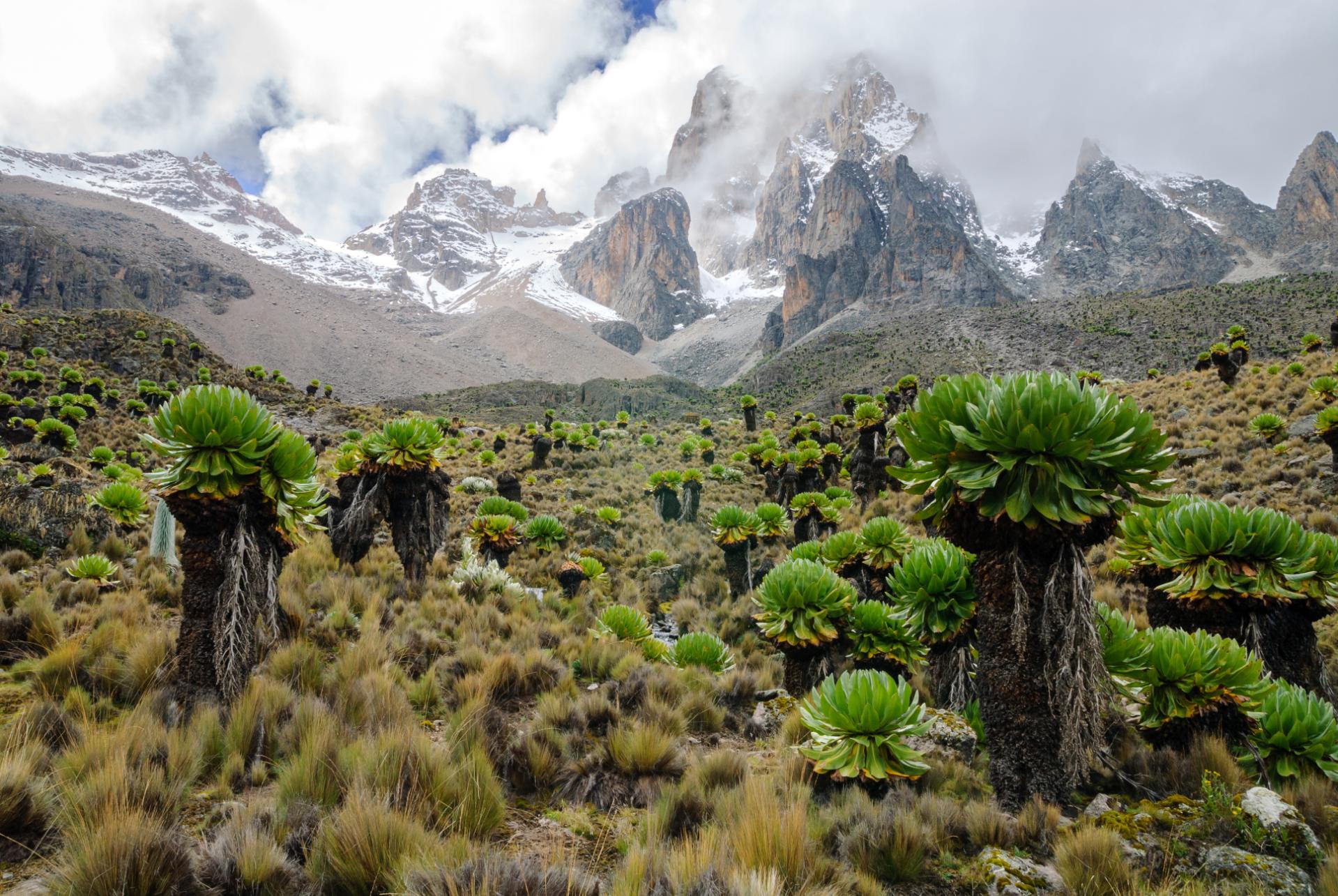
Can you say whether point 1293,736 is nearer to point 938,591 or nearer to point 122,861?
point 938,591

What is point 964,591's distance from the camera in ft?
16.0

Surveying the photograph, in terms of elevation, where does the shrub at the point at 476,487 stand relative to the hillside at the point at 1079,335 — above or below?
below

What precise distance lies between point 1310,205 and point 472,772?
782ft

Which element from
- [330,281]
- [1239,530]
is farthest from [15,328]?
[330,281]

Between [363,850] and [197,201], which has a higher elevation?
[197,201]

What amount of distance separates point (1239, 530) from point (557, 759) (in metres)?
5.35

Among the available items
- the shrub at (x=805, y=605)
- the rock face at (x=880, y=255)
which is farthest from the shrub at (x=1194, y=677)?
the rock face at (x=880, y=255)

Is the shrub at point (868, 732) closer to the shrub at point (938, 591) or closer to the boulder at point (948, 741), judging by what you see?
the boulder at point (948, 741)

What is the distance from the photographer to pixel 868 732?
3.73 m

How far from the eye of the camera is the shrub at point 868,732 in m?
3.64

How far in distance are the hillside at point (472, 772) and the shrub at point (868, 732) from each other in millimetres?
187

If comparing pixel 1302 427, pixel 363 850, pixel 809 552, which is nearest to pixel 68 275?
pixel 809 552

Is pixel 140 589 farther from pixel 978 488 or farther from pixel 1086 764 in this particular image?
pixel 1086 764

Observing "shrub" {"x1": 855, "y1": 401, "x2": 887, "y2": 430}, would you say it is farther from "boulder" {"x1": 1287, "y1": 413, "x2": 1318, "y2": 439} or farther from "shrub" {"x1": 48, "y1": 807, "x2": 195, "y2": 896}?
"shrub" {"x1": 48, "y1": 807, "x2": 195, "y2": 896}
